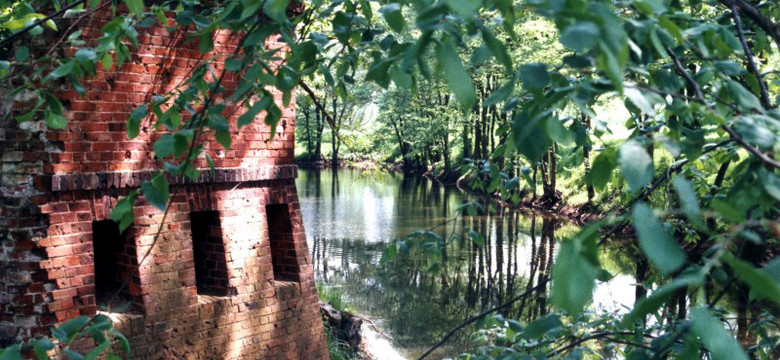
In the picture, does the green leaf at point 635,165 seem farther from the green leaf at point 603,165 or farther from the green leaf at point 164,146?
the green leaf at point 164,146

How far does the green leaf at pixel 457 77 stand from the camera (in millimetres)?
Result: 1257


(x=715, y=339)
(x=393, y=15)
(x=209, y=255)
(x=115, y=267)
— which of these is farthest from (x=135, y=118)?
(x=209, y=255)

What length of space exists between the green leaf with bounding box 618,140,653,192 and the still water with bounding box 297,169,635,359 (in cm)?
571

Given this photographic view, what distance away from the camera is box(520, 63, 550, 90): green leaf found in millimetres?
1472

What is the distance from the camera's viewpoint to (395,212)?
23.4m

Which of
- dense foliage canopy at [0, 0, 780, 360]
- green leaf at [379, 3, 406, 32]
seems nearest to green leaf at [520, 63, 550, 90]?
dense foliage canopy at [0, 0, 780, 360]

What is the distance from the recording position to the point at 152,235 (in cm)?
454

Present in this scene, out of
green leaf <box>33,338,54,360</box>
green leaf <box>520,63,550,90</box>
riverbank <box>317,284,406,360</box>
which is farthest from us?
riverbank <box>317,284,406,360</box>

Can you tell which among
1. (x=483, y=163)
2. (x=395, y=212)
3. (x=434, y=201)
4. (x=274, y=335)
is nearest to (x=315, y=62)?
(x=483, y=163)

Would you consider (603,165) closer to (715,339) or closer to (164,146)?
(715,339)

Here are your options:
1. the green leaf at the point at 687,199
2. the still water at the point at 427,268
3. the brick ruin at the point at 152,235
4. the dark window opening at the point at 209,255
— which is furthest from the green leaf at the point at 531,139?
the still water at the point at 427,268

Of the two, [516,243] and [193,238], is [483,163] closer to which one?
[193,238]

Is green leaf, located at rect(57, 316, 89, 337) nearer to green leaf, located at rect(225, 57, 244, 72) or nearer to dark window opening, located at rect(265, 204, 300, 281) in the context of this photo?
green leaf, located at rect(225, 57, 244, 72)

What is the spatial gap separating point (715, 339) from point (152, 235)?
400cm
